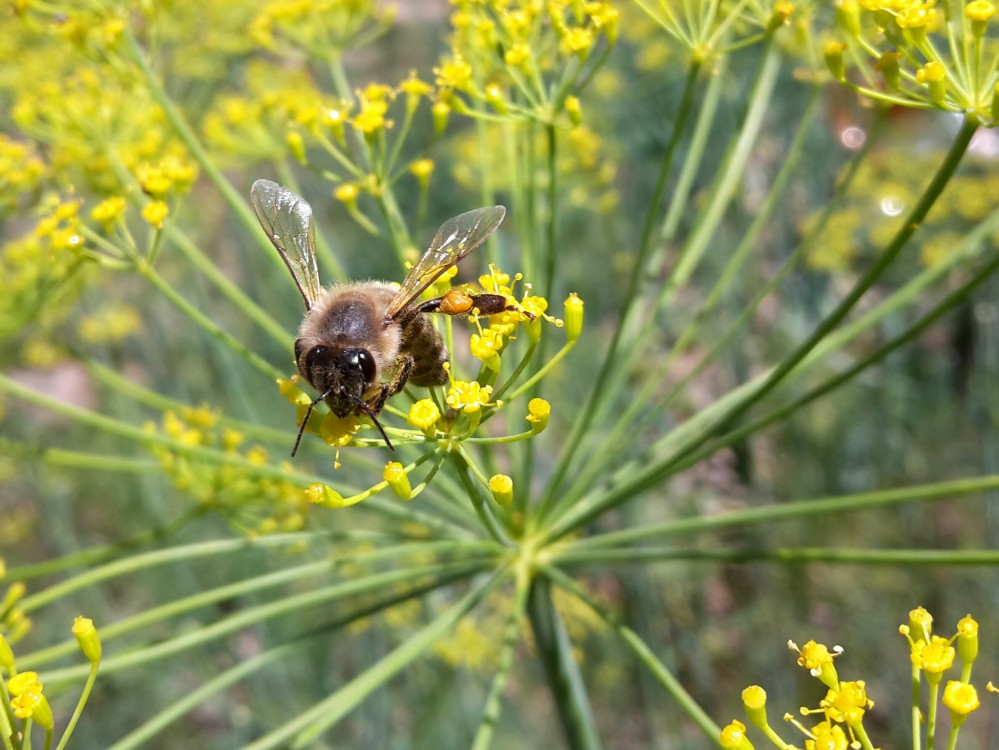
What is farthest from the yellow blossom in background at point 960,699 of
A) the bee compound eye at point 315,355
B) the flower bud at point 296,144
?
the flower bud at point 296,144

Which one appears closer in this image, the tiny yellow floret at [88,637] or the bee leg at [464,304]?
the tiny yellow floret at [88,637]

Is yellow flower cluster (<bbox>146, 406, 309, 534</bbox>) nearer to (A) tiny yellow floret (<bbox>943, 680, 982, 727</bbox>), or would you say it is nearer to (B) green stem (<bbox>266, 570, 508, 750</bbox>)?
(B) green stem (<bbox>266, 570, 508, 750</bbox>)

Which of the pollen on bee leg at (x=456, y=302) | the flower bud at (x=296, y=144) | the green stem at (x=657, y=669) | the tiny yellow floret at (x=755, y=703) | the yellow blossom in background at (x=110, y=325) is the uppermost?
the flower bud at (x=296, y=144)

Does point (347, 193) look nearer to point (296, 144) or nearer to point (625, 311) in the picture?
point (296, 144)

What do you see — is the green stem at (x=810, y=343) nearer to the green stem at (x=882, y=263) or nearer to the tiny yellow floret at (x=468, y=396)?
the green stem at (x=882, y=263)

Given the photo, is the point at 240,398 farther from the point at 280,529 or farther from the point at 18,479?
the point at 18,479

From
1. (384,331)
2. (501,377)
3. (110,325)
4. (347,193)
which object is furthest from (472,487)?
(110,325)

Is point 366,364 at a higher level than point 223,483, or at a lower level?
higher
